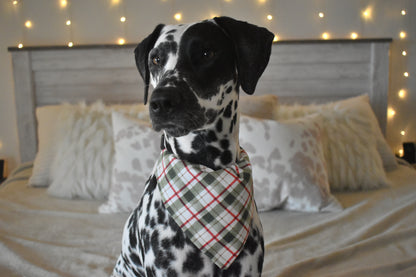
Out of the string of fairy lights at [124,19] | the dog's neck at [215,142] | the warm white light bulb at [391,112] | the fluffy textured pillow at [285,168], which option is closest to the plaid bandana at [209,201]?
the dog's neck at [215,142]

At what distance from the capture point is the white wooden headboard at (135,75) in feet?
9.23

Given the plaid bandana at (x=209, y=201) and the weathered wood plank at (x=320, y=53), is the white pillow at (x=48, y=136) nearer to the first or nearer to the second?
the weathered wood plank at (x=320, y=53)

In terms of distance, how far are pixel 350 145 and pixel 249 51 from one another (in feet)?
4.72

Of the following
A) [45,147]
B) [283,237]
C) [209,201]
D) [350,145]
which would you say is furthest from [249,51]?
[45,147]

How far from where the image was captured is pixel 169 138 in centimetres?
108

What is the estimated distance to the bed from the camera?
148 cm

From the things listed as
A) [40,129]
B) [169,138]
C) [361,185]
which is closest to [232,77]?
[169,138]

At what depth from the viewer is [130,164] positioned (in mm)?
1979

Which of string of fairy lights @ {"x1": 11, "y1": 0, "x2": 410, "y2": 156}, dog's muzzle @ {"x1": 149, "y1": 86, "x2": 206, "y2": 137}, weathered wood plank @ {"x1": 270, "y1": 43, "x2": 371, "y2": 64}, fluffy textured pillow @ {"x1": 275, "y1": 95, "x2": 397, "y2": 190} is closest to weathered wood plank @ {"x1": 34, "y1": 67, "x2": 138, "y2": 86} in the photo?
string of fairy lights @ {"x1": 11, "y1": 0, "x2": 410, "y2": 156}

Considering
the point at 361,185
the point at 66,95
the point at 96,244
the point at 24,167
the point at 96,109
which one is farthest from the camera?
the point at 66,95

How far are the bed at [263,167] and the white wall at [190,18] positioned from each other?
0.49 feet

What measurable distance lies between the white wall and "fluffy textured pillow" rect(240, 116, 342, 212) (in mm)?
1238

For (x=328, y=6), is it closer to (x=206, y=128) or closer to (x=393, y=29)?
(x=393, y=29)

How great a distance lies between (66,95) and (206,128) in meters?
2.16
